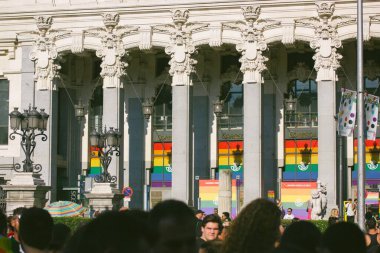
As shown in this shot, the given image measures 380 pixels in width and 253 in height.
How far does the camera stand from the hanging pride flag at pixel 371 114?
1518 inches

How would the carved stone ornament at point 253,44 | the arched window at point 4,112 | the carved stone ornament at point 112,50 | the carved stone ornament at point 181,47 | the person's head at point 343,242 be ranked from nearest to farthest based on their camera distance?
the person's head at point 343,242, the carved stone ornament at point 253,44, the carved stone ornament at point 181,47, the carved stone ornament at point 112,50, the arched window at point 4,112

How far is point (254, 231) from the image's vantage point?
25.4ft

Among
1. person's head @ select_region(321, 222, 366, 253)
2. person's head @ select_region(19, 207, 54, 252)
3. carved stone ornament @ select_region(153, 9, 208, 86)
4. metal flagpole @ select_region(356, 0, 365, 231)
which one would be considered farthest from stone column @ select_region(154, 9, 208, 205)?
person's head @ select_region(321, 222, 366, 253)

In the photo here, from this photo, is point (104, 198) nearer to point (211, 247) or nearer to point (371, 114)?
point (371, 114)

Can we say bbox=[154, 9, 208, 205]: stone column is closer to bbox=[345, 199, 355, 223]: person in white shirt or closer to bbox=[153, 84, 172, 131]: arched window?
bbox=[153, 84, 172, 131]: arched window

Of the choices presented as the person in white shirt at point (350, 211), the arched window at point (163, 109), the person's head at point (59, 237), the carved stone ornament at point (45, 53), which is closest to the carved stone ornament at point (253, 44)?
the arched window at point (163, 109)

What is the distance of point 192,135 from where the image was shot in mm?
55125

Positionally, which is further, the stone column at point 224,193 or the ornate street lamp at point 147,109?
the ornate street lamp at point 147,109

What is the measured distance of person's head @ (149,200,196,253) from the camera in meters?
6.24

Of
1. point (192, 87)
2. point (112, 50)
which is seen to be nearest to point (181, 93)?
point (192, 87)

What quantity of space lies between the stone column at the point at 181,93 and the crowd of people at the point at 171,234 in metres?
42.5

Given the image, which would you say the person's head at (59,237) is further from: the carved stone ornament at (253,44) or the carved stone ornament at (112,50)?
the carved stone ornament at (112,50)

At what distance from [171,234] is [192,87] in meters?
48.7

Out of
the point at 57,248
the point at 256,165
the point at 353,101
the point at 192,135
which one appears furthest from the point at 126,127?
the point at 57,248
